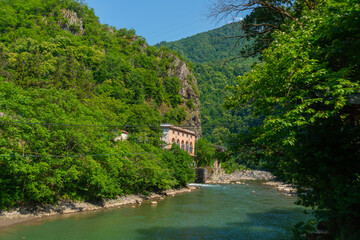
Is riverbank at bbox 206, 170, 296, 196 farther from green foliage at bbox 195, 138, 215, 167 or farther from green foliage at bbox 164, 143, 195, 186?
green foliage at bbox 164, 143, 195, 186

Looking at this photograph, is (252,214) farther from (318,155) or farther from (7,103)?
(7,103)

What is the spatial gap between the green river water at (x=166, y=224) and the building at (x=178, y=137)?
30.9m

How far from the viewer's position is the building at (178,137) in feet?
206

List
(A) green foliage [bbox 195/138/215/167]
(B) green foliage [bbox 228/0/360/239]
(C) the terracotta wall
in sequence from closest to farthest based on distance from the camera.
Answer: (B) green foliage [bbox 228/0/360/239] < (C) the terracotta wall < (A) green foliage [bbox 195/138/215/167]

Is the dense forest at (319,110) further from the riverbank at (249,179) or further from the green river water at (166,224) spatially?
the riverbank at (249,179)

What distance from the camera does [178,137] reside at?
67375mm

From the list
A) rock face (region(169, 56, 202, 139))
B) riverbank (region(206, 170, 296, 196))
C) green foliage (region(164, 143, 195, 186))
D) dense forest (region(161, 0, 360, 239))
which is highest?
rock face (region(169, 56, 202, 139))

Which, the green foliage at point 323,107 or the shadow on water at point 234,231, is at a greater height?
the green foliage at point 323,107

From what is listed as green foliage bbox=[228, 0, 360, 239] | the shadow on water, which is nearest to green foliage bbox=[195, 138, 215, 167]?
the shadow on water

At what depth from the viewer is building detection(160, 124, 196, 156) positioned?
2472 inches

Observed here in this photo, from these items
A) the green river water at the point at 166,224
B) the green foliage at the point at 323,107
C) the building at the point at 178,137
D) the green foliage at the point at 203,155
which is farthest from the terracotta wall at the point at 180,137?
the green foliage at the point at 323,107

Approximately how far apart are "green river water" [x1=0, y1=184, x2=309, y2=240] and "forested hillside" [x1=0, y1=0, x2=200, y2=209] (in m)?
2.98

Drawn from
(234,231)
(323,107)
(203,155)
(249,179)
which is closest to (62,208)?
(234,231)

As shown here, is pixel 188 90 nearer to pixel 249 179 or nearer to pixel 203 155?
pixel 203 155
